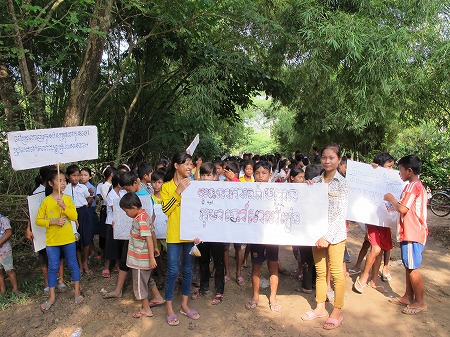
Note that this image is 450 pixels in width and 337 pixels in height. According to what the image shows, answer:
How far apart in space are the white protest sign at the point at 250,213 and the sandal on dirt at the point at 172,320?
0.82 meters

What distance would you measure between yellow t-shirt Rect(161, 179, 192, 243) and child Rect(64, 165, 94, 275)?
5.78 feet

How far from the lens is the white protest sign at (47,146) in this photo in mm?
3779

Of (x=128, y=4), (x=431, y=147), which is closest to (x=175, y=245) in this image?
(x=128, y=4)

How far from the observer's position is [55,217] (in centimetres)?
380

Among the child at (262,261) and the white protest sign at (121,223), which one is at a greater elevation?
the white protest sign at (121,223)

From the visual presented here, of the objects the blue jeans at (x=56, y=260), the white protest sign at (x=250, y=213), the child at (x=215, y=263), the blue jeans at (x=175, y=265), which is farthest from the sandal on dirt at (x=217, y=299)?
the blue jeans at (x=56, y=260)

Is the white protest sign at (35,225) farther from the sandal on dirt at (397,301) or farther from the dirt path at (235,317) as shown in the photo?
the sandal on dirt at (397,301)

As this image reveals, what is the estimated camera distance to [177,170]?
3.50 metres

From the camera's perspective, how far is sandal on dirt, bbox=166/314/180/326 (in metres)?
3.47

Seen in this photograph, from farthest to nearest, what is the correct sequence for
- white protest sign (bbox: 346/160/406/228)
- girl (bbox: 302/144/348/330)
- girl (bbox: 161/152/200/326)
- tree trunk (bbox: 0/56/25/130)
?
tree trunk (bbox: 0/56/25/130) < white protest sign (bbox: 346/160/406/228) < girl (bbox: 161/152/200/326) < girl (bbox: 302/144/348/330)

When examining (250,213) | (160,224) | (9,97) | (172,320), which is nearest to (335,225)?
(250,213)

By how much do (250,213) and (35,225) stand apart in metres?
2.44

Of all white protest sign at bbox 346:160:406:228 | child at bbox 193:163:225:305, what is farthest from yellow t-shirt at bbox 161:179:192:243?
white protest sign at bbox 346:160:406:228

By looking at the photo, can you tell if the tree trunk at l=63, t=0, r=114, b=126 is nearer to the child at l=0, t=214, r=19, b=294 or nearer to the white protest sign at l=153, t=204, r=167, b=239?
the child at l=0, t=214, r=19, b=294
